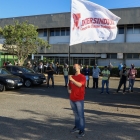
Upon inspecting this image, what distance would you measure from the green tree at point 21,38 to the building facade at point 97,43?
4.63 metres

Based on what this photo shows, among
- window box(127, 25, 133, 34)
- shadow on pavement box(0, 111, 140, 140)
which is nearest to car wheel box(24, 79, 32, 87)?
shadow on pavement box(0, 111, 140, 140)

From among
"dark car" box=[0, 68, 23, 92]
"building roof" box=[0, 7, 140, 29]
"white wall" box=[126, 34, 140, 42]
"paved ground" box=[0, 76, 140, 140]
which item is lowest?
"paved ground" box=[0, 76, 140, 140]

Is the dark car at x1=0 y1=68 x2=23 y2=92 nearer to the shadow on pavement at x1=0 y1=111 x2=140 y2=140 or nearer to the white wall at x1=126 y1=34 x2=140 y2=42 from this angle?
the shadow on pavement at x1=0 y1=111 x2=140 y2=140

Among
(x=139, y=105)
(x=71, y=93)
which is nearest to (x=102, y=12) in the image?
(x=139, y=105)

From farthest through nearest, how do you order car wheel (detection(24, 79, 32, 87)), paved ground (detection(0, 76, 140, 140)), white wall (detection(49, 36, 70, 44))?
white wall (detection(49, 36, 70, 44)) → car wheel (detection(24, 79, 32, 87)) → paved ground (detection(0, 76, 140, 140))

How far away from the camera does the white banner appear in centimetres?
1027

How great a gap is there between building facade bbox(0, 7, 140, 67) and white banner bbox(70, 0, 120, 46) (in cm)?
2321

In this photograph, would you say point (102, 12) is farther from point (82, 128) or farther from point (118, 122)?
point (82, 128)

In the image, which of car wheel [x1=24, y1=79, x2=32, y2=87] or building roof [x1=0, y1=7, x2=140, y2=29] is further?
building roof [x1=0, y1=7, x2=140, y2=29]

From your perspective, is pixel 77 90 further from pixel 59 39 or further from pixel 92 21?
pixel 59 39

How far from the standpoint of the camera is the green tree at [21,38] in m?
27.2

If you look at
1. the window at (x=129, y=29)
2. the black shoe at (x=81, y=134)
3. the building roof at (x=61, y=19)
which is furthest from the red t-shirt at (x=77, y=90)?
the window at (x=129, y=29)

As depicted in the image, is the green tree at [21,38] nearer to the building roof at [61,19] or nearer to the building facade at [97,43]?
the building facade at [97,43]

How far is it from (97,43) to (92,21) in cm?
2546
